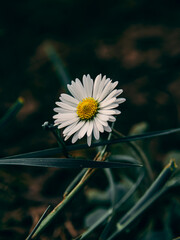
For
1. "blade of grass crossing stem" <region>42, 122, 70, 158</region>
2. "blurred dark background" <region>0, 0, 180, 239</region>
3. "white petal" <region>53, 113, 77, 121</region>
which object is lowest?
"blade of grass crossing stem" <region>42, 122, 70, 158</region>

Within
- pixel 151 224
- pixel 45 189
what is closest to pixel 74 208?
pixel 45 189

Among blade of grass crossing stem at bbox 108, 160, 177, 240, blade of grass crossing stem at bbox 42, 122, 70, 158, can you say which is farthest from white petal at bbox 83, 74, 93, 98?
blade of grass crossing stem at bbox 108, 160, 177, 240

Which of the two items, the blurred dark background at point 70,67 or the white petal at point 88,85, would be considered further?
the blurred dark background at point 70,67

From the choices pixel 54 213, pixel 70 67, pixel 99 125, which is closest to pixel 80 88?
pixel 99 125

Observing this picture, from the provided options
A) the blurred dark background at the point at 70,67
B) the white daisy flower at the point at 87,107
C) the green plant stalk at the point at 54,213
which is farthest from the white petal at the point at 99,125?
the blurred dark background at the point at 70,67

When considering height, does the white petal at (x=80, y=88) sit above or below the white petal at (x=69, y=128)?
above

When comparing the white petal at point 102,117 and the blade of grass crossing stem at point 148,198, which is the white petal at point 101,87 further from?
the blade of grass crossing stem at point 148,198

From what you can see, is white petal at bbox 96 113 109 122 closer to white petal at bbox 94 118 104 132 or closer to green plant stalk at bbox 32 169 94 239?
white petal at bbox 94 118 104 132

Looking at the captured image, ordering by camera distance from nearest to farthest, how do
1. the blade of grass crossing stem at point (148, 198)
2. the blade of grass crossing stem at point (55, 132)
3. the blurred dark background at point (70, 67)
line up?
the blade of grass crossing stem at point (55, 132) → the blade of grass crossing stem at point (148, 198) → the blurred dark background at point (70, 67)
